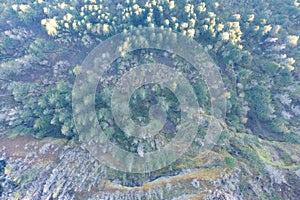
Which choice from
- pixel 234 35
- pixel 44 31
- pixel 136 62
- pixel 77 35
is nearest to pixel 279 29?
pixel 234 35

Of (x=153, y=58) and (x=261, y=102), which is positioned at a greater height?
(x=153, y=58)

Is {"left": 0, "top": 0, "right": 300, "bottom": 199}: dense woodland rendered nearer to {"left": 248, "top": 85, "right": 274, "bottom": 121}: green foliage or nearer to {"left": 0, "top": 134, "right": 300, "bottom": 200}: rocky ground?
{"left": 248, "top": 85, "right": 274, "bottom": 121}: green foliage

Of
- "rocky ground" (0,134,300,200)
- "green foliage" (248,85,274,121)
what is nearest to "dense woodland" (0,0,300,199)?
"green foliage" (248,85,274,121)

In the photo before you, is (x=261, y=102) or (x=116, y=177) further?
(x=261, y=102)

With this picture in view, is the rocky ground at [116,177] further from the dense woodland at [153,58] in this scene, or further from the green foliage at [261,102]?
the green foliage at [261,102]

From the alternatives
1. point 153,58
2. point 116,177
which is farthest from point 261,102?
point 116,177

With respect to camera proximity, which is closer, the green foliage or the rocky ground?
the rocky ground

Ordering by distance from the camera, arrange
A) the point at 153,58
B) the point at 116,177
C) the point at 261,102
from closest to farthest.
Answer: the point at 116,177 < the point at 261,102 < the point at 153,58

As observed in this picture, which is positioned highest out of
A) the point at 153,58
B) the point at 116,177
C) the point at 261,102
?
the point at 153,58

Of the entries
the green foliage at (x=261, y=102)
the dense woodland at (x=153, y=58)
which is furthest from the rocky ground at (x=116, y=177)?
the green foliage at (x=261, y=102)

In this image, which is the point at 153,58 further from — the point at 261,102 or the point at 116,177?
the point at 116,177

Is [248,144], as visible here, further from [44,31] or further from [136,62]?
[44,31]
